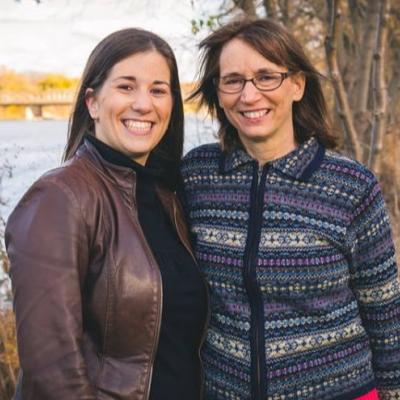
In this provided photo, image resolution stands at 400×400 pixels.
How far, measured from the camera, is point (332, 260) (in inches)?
91.3

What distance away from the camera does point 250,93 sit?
2.39 m

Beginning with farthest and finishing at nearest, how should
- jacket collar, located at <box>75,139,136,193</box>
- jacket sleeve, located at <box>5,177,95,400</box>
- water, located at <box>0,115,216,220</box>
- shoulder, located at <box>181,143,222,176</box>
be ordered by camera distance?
water, located at <box>0,115,216,220</box> < shoulder, located at <box>181,143,222,176</box> < jacket collar, located at <box>75,139,136,193</box> < jacket sleeve, located at <box>5,177,95,400</box>

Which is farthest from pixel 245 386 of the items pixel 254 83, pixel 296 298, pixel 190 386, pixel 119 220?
pixel 254 83

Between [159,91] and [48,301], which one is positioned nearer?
[48,301]

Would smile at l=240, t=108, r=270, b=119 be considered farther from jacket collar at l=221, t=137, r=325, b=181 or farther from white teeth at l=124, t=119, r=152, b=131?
white teeth at l=124, t=119, r=152, b=131

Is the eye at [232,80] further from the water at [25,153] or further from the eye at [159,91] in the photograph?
A: the water at [25,153]

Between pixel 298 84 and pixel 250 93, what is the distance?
0.89 ft

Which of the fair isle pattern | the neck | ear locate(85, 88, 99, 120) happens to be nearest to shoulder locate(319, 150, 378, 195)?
the fair isle pattern

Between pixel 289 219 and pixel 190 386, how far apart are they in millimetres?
727

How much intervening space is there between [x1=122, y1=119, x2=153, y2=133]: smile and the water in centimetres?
166

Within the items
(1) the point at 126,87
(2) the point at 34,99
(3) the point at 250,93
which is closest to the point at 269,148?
(3) the point at 250,93

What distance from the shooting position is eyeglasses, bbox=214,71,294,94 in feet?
7.91

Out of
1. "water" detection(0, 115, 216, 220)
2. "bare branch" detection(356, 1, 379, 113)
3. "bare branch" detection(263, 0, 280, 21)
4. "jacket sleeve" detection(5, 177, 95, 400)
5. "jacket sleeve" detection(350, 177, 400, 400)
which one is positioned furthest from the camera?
"bare branch" detection(263, 0, 280, 21)

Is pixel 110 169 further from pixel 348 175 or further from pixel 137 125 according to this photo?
pixel 348 175
